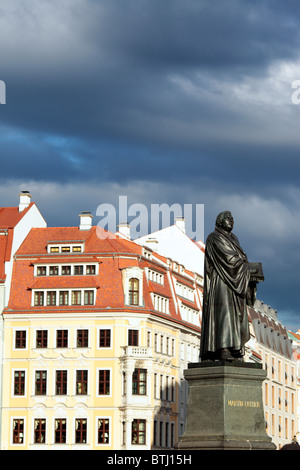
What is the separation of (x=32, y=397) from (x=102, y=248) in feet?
39.4

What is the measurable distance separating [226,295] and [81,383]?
55097 millimetres

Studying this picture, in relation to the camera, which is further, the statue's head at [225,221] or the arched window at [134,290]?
the arched window at [134,290]

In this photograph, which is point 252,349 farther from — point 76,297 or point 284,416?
point 76,297

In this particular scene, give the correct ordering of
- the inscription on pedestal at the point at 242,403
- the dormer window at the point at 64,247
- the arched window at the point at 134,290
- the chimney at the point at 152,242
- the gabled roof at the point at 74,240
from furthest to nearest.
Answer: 1. the chimney at the point at 152,242
2. the dormer window at the point at 64,247
3. the gabled roof at the point at 74,240
4. the arched window at the point at 134,290
5. the inscription on pedestal at the point at 242,403

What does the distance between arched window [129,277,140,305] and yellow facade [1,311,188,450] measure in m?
1.09

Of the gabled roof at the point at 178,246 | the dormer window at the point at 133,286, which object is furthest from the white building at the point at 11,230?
the gabled roof at the point at 178,246

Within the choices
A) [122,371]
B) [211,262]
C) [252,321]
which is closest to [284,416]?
[252,321]

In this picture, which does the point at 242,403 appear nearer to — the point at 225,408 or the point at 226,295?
the point at 225,408

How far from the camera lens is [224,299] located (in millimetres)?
24078

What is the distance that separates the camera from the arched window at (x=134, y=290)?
79.3 m

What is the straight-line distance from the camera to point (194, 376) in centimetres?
2344

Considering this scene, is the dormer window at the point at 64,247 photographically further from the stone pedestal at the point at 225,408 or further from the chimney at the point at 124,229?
the stone pedestal at the point at 225,408

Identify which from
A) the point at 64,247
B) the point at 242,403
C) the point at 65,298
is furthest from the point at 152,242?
the point at 242,403

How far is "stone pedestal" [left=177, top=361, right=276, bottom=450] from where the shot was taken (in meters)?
22.6
